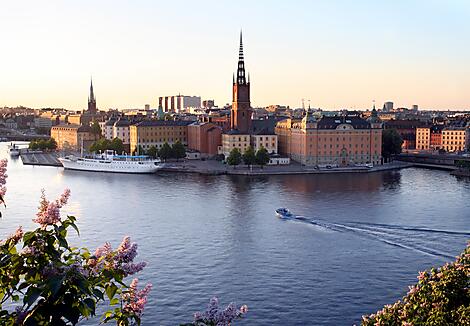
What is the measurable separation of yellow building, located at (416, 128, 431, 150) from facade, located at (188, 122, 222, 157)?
13.3 metres

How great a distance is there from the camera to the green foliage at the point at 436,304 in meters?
3.11

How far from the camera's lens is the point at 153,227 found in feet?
38.5

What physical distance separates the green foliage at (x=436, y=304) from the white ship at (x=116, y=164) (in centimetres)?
2085

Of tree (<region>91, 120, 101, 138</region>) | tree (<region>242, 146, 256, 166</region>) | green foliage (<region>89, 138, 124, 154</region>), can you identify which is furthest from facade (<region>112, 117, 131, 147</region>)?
tree (<region>242, 146, 256, 166</region>)

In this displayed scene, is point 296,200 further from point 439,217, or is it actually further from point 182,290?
point 182,290

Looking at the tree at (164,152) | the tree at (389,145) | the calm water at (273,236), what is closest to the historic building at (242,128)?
the tree at (164,152)

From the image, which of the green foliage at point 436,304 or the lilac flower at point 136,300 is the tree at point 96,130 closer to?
the green foliage at point 436,304

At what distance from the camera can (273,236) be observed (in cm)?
1111

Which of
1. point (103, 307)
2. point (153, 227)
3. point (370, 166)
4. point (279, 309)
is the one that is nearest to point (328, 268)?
point (279, 309)

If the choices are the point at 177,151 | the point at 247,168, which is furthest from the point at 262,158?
the point at 177,151

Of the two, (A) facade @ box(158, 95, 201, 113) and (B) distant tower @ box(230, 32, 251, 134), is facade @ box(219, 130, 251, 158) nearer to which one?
(B) distant tower @ box(230, 32, 251, 134)

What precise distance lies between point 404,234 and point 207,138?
1982 cm

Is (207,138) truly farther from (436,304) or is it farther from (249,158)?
(436,304)

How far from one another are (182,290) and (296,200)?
321 inches
